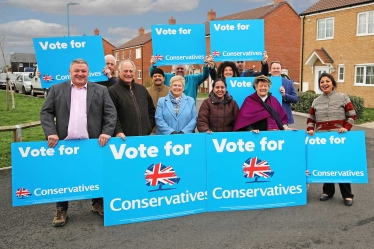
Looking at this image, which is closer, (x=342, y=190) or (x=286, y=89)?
(x=342, y=190)

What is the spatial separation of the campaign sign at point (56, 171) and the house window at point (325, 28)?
22.8 m

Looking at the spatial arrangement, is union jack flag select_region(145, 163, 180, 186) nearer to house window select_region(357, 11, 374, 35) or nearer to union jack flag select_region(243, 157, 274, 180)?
union jack flag select_region(243, 157, 274, 180)

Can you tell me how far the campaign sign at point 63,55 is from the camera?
5477 millimetres

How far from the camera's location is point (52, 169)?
4.32 m

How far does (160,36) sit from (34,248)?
380cm

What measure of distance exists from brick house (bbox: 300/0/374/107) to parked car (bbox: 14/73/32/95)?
66.2 ft

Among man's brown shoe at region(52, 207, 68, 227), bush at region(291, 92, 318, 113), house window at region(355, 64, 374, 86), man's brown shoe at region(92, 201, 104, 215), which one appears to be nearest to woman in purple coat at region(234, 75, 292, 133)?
man's brown shoe at region(92, 201, 104, 215)

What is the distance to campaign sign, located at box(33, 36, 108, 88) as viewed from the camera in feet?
18.0

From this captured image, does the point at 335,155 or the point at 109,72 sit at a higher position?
the point at 109,72

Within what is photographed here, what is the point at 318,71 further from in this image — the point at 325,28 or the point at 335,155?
the point at 335,155

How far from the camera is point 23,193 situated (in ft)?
14.1

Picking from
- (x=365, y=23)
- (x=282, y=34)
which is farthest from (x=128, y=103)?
(x=282, y=34)

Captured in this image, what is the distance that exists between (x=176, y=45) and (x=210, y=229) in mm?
3172

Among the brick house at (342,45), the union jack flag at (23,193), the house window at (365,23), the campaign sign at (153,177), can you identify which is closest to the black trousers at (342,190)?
the campaign sign at (153,177)
